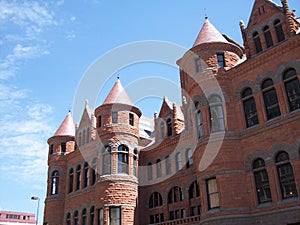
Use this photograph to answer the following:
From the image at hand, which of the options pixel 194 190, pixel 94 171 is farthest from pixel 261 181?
pixel 94 171

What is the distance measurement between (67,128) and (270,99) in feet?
82.6

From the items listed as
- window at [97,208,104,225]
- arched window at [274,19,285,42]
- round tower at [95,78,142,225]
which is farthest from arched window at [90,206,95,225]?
arched window at [274,19,285,42]

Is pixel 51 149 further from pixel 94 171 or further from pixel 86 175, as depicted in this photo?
pixel 94 171

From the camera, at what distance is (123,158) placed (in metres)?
28.3

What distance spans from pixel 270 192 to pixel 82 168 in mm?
19810

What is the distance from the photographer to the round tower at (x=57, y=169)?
113ft

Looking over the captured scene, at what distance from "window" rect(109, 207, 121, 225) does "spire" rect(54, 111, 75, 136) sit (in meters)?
13.6

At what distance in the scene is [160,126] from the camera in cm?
3012

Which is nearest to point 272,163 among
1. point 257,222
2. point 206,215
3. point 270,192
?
point 270,192

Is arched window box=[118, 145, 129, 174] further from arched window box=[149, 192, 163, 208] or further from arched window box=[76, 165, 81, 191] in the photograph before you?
arched window box=[76, 165, 81, 191]

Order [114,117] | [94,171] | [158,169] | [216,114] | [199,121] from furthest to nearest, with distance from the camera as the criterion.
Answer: [94,171], [114,117], [158,169], [199,121], [216,114]

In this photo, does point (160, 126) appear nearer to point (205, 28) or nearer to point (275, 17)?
point (205, 28)

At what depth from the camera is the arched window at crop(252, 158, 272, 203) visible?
18.0 m

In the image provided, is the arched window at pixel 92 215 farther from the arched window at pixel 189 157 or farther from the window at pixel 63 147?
the arched window at pixel 189 157
